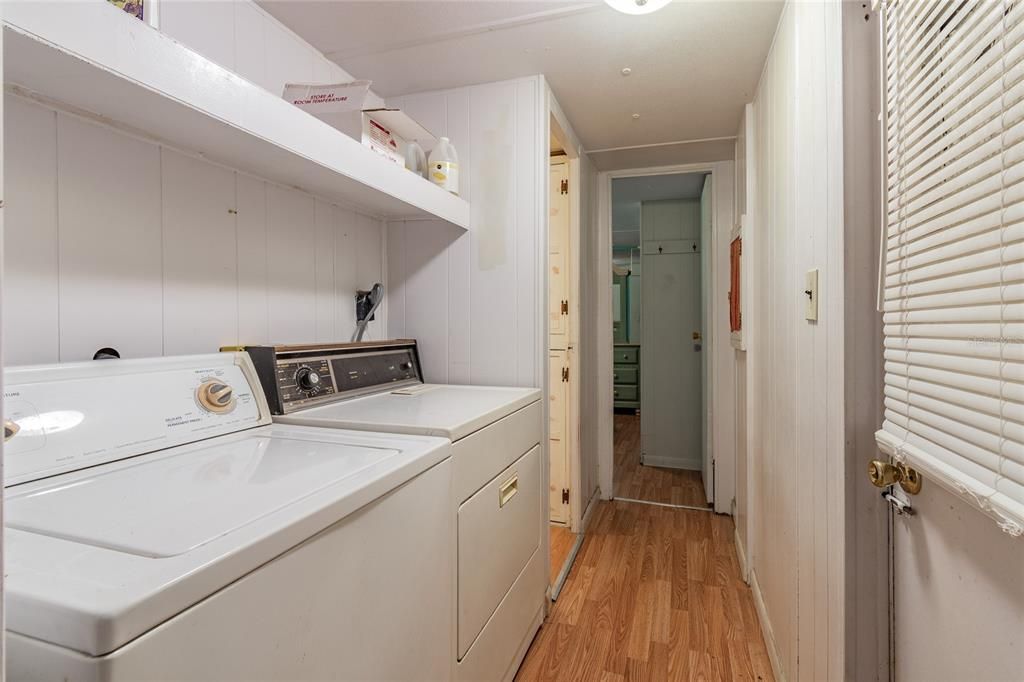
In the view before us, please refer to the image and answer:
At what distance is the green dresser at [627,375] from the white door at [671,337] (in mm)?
2356

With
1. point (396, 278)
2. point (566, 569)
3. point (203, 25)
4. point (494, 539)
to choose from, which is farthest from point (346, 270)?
point (566, 569)

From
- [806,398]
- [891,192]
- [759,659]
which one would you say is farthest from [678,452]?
[891,192]

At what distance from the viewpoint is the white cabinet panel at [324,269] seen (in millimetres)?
1760

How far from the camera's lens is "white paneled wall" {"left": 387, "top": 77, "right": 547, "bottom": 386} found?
77.8 inches

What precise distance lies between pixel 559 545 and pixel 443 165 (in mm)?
1940

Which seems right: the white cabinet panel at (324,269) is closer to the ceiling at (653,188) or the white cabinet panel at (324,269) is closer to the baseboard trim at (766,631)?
the baseboard trim at (766,631)

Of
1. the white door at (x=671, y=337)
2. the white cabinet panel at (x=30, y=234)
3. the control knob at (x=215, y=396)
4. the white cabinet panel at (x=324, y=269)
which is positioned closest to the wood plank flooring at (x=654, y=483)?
the white door at (x=671, y=337)

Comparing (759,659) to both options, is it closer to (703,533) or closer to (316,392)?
(703,533)

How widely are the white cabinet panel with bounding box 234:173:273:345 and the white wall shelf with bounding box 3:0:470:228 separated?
68mm

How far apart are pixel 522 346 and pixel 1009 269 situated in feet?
4.84

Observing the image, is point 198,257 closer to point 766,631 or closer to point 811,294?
point 811,294

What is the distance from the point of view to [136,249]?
3.83 feet

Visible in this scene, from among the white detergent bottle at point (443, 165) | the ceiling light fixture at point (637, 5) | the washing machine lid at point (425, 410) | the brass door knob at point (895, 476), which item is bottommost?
the brass door knob at point (895, 476)

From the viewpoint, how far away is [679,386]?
395 cm
